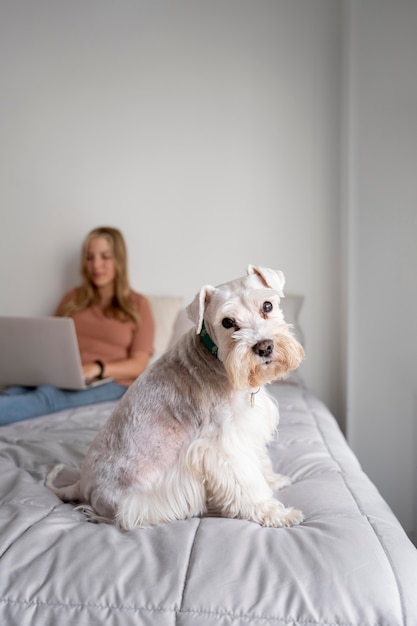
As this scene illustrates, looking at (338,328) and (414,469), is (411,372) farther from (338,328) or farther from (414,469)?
(338,328)

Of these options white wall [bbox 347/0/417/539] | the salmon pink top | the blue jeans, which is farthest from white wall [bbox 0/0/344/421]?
the blue jeans

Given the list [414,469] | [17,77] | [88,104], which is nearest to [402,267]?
[414,469]

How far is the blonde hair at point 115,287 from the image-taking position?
3.46m

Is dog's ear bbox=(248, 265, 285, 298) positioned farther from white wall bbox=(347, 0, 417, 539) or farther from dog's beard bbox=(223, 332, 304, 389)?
white wall bbox=(347, 0, 417, 539)

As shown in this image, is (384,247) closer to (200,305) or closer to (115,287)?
(200,305)

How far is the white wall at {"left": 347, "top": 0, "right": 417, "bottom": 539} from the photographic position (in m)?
2.51

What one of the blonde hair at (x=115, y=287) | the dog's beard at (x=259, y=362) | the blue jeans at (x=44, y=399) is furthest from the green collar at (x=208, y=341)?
the blonde hair at (x=115, y=287)

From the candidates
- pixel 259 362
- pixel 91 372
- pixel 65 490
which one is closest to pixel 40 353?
pixel 91 372

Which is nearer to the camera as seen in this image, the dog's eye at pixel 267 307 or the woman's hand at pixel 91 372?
the dog's eye at pixel 267 307

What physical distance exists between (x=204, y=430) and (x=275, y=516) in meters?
0.26

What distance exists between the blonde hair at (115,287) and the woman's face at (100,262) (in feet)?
0.08

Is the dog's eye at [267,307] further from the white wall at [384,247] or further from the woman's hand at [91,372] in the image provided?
the woman's hand at [91,372]

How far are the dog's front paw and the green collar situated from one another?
1.28 ft

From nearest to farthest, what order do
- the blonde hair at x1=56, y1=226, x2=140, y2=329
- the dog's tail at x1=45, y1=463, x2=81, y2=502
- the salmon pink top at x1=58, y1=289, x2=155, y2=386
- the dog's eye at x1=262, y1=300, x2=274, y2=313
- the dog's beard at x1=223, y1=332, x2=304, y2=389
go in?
the dog's beard at x1=223, y1=332, x2=304, y2=389, the dog's eye at x1=262, y1=300, x2=274, y2=313, the dog's tail at x1=45, y1=463, x2=81, y2=502, the salmon pink top at x1=58, y1=289, x2=155, y2=386, the blonde hair at x1=56, y1=226, x2=140, y2=329
